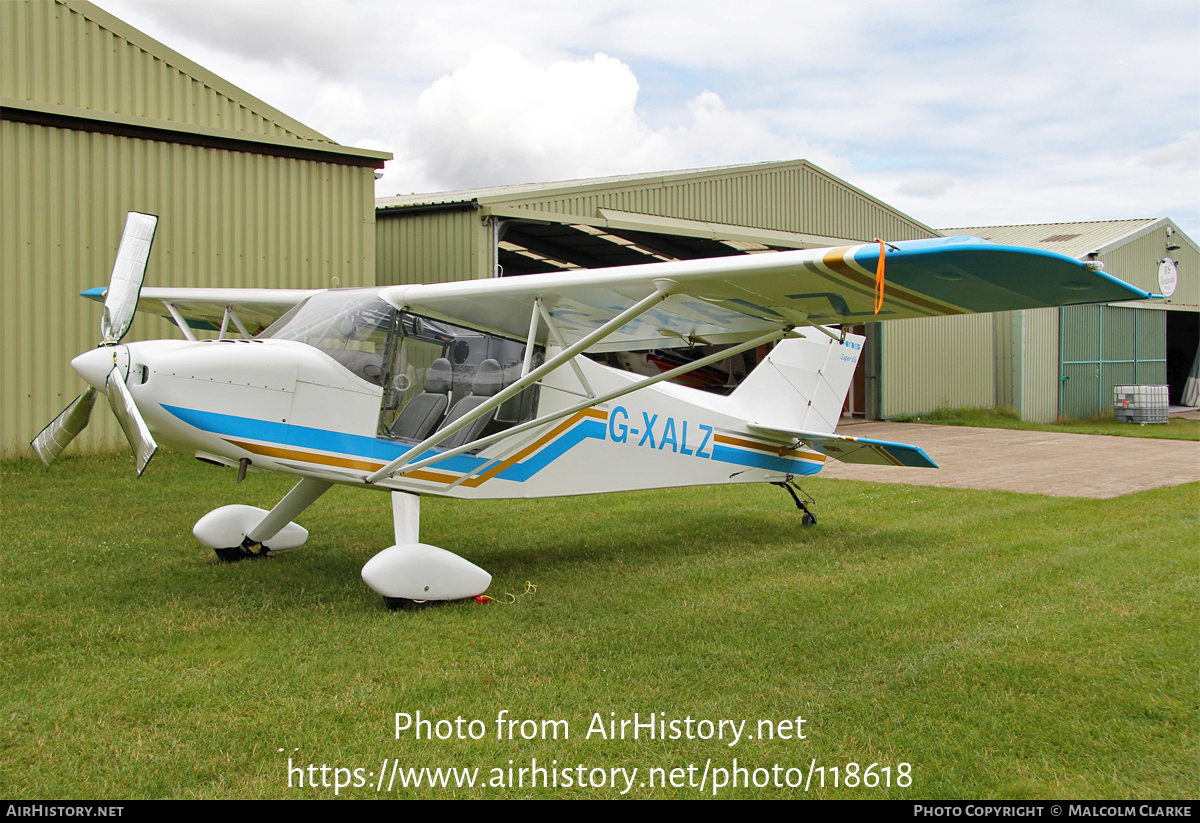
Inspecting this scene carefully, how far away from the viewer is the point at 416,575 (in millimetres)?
5445

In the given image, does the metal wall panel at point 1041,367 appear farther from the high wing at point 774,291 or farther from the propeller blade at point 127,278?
the propeller blade at point 127,278

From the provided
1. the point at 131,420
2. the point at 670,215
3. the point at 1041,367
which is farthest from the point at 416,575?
the point at 1041,367

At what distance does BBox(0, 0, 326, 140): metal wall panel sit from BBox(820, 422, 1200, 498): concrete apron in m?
10.7

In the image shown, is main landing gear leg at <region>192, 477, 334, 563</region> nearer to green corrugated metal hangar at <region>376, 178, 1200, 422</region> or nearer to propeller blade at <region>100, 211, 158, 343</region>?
propeller blade at <region>100, 211, 158, 343</region>

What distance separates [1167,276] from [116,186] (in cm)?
2784

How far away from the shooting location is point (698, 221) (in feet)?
53.4

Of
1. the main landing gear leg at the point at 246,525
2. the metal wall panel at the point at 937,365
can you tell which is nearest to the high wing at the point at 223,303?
the main landing gear leg at the point at 246,525

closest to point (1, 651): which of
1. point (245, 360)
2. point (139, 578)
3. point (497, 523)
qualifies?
point (139, 578)

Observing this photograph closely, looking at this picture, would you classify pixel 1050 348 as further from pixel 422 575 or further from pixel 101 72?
pixel 422 575

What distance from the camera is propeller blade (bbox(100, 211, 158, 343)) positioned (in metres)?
5.45

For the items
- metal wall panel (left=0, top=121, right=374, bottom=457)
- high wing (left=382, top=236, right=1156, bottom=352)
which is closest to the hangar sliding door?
metal wall panel (left=0, top=121, right=374, bottom=457)

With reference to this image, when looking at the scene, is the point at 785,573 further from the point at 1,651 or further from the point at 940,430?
the point at 940,430

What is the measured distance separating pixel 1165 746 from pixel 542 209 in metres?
11.8

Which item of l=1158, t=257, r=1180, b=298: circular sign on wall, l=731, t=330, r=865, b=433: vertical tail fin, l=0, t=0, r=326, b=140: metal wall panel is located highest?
l=0, t=0, r=326, b=140: metal wall panel
